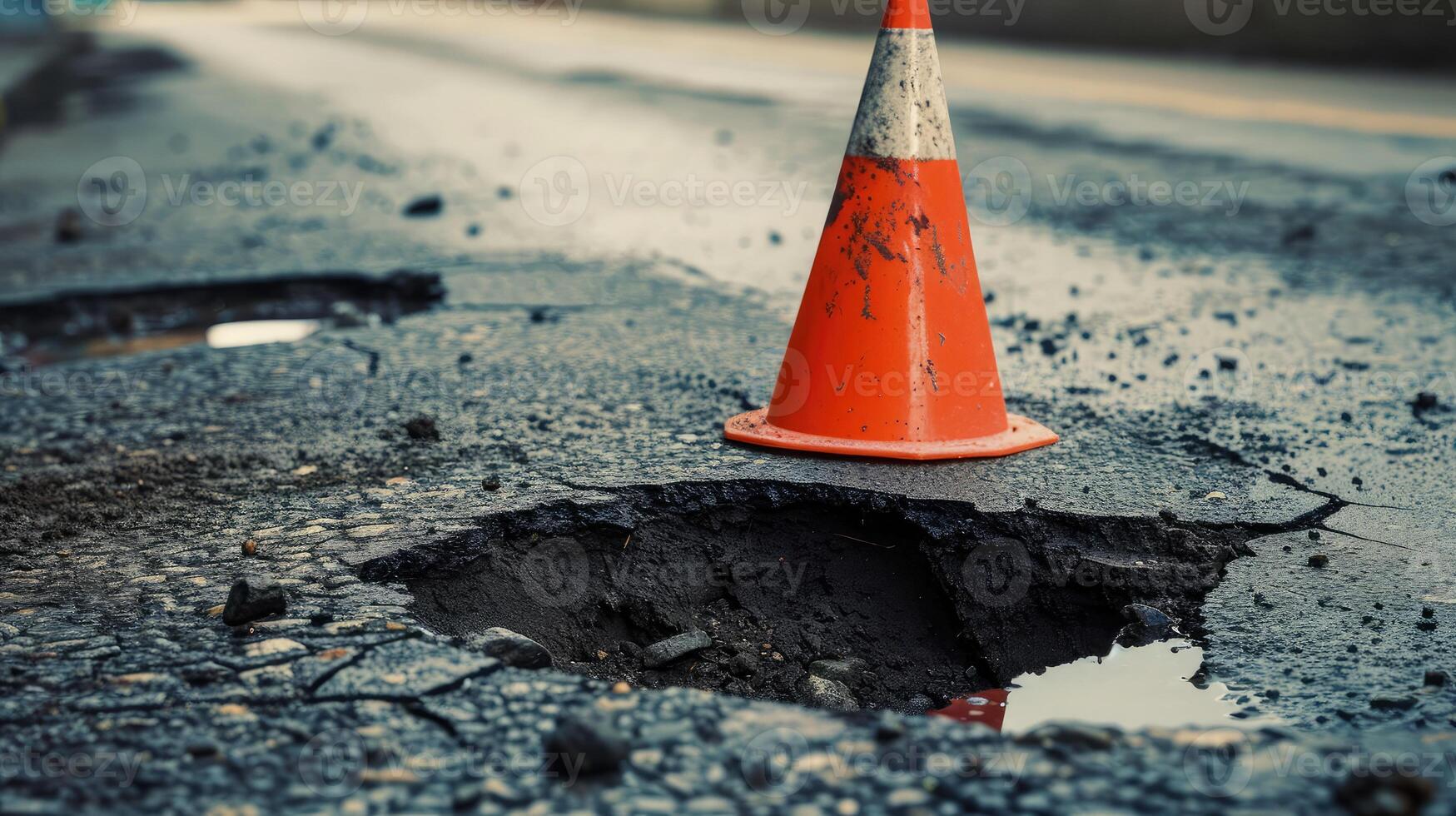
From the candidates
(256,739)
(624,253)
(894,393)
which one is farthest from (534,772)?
(624,253)

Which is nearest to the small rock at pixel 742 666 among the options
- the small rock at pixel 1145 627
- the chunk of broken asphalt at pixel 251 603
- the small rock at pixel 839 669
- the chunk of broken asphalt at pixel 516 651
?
the small rock at pixel 839 669

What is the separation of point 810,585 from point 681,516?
0.32 meters

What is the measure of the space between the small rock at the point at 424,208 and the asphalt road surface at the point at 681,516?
60 millimetres

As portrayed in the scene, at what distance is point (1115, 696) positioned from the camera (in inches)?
91.3

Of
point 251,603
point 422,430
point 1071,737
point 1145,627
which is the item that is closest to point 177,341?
point 422,430

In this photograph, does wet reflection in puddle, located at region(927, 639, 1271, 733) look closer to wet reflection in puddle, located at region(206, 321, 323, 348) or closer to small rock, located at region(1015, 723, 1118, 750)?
small rock, located at region(1015, 723, 1118, 750)

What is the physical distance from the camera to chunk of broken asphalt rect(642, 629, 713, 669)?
2.47 meters

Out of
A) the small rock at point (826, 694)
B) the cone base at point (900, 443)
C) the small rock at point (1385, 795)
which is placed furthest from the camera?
the cone base at point (900, 443)

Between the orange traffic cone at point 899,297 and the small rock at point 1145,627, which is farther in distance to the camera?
the orange traffic cone at point 899,297

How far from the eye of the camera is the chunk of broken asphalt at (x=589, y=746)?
5.77 feet

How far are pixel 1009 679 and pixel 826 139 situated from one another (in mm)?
7118

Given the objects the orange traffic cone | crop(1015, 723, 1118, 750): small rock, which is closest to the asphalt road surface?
crop(1015, 723, 1118, 750): small rock

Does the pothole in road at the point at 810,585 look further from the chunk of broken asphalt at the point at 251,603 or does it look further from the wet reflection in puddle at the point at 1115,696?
the chunk of broken asphalt at the point at 251,603

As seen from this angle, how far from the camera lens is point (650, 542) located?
110 inches
